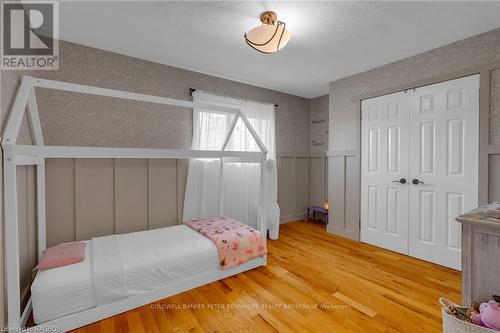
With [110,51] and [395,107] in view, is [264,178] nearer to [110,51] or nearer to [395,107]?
[395,107]

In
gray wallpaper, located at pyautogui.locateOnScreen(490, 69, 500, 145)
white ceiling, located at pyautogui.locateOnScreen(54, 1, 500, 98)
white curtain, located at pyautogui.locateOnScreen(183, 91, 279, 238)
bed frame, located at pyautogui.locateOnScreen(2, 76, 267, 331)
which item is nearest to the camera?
bed frame, located at pyautogui.locateOnScreen(2, 76, 267, 331)

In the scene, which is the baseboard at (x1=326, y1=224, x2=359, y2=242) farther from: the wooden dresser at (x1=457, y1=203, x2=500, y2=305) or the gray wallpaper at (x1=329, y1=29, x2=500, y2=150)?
the wooden dresser at (x1=457, y1=203, x2=500, y2=305)

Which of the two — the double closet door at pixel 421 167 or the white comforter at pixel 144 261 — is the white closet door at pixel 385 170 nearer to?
the double closet door at pixel 421 167

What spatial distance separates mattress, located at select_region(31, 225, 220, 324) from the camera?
1.48 m

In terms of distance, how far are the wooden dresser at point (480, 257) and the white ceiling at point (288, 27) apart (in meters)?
1.65

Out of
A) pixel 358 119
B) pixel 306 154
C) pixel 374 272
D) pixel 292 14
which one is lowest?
pixel 374 272

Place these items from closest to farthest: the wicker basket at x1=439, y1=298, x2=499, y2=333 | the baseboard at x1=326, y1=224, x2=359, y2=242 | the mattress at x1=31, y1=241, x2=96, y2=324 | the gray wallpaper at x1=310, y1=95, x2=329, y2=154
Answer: the wicker basket at x1=439, y1=298, x2=499, y2=333, the mattress at x1=31, y1=241, x2=96, y2=324, the baseboard at x1=326, y1=224, x2=359, y2=242, the gray wallpaper at x1=310, y1=95, x2=329, y2=154

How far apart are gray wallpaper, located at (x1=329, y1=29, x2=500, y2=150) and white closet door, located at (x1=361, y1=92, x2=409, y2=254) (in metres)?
0.17

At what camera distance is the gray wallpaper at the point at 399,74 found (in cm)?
220

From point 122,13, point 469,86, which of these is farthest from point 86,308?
point 469,86

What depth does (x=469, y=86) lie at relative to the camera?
2.29m

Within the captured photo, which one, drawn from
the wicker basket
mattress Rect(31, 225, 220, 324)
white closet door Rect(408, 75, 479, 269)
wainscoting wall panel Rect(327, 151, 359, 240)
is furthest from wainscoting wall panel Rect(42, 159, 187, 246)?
white closet door Rect(408, 75, 479, 269)

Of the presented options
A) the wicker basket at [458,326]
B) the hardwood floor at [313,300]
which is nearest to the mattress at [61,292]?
the hardwood floor at [313,300]

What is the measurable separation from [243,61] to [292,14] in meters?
1.02
